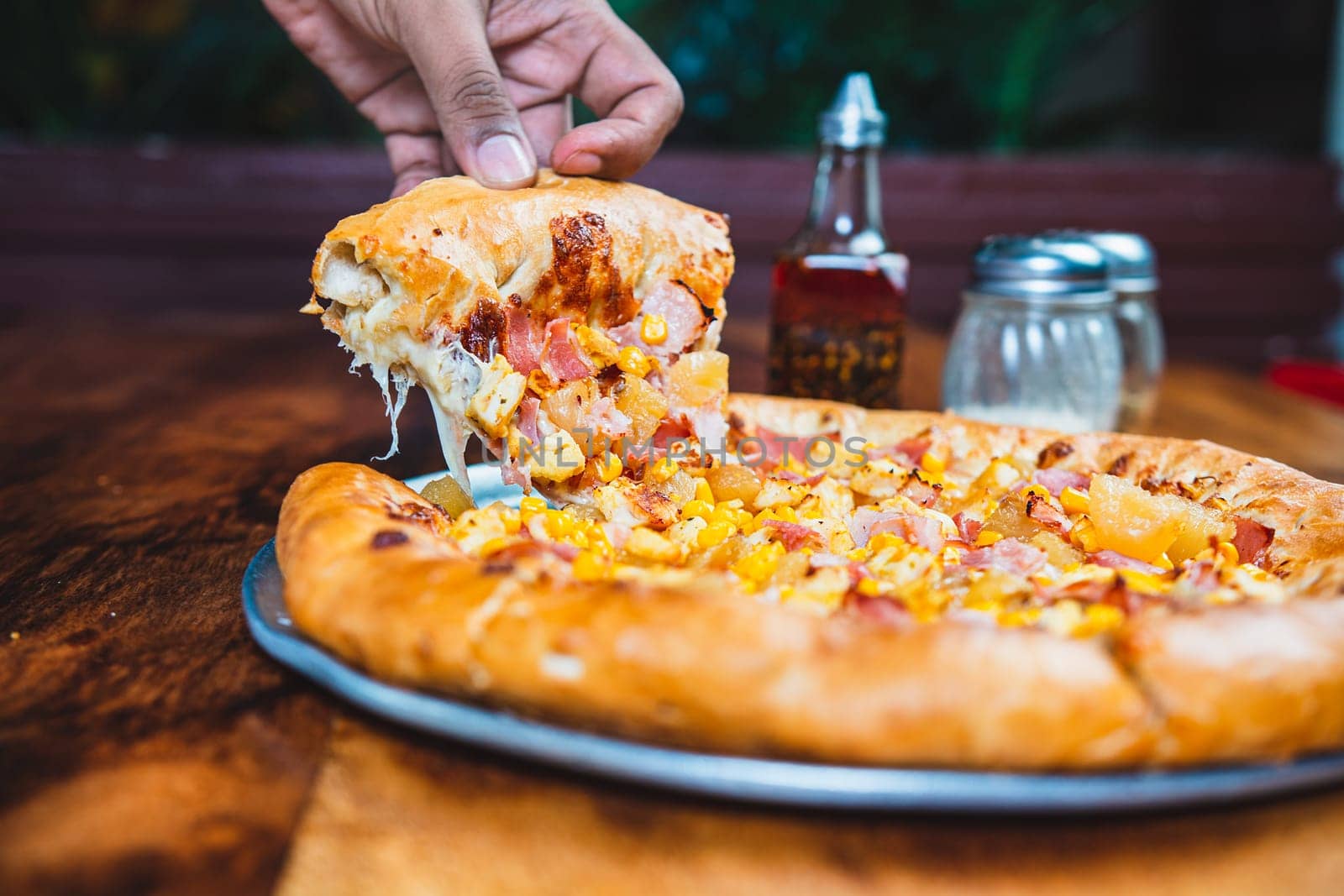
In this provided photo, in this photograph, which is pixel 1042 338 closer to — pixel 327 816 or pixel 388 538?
pixel 388 538

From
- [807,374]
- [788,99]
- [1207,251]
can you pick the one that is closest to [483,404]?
[807,374]

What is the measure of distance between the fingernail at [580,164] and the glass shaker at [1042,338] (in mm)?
1811

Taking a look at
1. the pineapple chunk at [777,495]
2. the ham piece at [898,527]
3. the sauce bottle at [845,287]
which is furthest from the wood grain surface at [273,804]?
the sauce bottle at [845,287]

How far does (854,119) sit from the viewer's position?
3.88m

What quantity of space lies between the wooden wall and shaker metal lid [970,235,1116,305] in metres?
4.91

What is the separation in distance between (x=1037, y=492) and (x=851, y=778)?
4.81ft

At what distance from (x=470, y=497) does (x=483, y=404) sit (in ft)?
0.80

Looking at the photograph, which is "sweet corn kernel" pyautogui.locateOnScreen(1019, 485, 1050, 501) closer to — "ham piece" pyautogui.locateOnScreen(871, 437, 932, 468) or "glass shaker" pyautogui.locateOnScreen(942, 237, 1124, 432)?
"ham piece" pyautogui.locateOnScreen(871, 437, 932, 468)

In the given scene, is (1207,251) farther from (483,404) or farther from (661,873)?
(661,873)

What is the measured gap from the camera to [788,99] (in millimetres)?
9984

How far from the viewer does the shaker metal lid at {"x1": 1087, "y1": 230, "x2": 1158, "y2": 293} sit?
4457 millimetres

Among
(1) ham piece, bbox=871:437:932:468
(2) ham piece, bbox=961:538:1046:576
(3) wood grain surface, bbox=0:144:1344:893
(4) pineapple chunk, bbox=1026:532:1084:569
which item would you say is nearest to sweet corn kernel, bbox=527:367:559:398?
(3) wood grain surface, bbox=0:144:1344:893

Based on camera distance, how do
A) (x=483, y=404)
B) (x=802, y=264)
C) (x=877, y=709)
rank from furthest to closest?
(x=802, y=264)
(x=483, y=404)
(x=877, y=709)

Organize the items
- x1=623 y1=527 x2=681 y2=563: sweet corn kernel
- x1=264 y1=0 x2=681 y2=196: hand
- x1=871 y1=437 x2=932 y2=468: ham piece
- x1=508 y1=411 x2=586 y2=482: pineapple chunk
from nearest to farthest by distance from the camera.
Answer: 1. x1=623 y1=527 x2=681 y2=563: sweet corn kernel
2. x1=508 y1=411 x2=586 y2=482: pineapple chunk
3. x1=264 y1=0 x2=681 y2=196: hand
4. x1=871 y1=437 x2=932 y2=468: ham piece
